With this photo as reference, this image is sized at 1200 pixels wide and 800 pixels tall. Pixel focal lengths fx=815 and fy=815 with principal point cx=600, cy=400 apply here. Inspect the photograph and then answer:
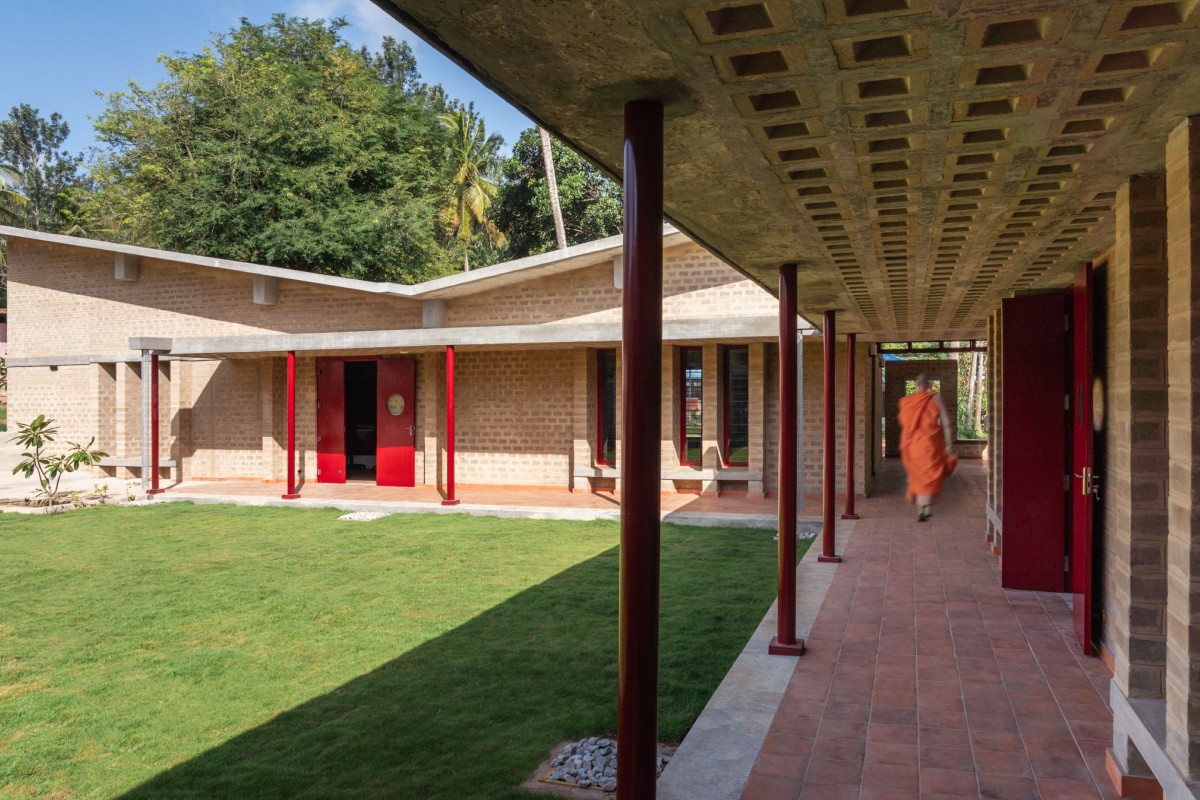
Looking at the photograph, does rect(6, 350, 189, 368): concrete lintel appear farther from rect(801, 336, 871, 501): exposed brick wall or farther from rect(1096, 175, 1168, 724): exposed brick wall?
rect(1096, 175, 1168, 724): exposed brick wall

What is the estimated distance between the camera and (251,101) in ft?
80.4

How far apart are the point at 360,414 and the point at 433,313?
6.56 metres

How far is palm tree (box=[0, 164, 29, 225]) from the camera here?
34312mm

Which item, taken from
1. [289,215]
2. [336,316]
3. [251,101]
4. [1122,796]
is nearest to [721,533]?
[1122,796]

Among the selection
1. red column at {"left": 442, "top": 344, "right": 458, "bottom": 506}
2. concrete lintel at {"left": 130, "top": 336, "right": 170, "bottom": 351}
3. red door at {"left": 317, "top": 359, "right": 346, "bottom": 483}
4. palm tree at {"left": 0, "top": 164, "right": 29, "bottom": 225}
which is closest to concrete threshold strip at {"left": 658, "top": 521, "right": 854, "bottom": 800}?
red column at {"left": 442, "top": 344, "right": 458, "bottom": 506}

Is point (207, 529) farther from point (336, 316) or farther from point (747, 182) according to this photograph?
point (747, 182)

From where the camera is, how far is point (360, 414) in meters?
19.9

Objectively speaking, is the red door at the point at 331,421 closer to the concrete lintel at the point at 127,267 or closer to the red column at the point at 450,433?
the red column at the point at 450,433

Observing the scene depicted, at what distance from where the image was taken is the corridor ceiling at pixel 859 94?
2.04m

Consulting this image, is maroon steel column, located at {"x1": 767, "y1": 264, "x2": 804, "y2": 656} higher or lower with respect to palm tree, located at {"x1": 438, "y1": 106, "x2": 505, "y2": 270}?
lower

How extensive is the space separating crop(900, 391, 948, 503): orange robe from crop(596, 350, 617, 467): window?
34.0ft

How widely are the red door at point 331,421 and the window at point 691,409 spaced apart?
6.50m

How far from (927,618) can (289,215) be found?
2230cm

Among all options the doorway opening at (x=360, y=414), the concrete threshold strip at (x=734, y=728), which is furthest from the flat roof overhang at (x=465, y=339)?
the concrete threshold strip at (x=734, y=728)
